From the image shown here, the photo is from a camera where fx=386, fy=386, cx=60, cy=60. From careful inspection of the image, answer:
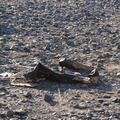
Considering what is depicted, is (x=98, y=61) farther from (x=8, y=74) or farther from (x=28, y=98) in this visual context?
(x=28, y=98)

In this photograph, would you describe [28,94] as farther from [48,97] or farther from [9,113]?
[9,113]

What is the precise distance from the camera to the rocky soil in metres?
4.46

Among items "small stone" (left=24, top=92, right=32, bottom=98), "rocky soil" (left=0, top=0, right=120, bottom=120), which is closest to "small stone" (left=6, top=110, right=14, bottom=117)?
"rocky soil" (left=0, top=0, right=120, bottom=120)

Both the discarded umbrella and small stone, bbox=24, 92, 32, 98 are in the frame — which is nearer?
small stone, bbox=24, 92, 32, 98

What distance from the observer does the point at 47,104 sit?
15.1ft

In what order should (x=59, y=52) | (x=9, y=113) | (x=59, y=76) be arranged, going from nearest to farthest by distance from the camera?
(x=9, y=113) → (x=59, y=76) → (x=59, y=52)

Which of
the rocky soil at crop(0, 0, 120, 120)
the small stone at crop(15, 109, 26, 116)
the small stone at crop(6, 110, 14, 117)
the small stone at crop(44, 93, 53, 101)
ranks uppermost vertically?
the small stone at crop(6, 110, 14, 117)

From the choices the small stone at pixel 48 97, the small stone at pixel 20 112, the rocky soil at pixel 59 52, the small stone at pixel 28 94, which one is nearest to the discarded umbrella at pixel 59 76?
the rocky soil at pixel 59 52

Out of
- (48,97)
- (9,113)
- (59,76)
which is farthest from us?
(59,76)

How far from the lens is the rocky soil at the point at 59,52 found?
14.6 ft

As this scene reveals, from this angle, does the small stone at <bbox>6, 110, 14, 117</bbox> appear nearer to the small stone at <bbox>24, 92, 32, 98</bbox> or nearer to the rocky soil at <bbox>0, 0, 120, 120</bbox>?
the rocky soil at <bbox>0, 0, 120, 120</bbox>

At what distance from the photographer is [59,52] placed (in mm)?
7297

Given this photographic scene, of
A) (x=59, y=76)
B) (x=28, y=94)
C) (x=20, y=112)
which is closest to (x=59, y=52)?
(x=59, y=76)

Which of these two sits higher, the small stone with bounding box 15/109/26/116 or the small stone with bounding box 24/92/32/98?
the small stone with bounding box 15/109/26/116
